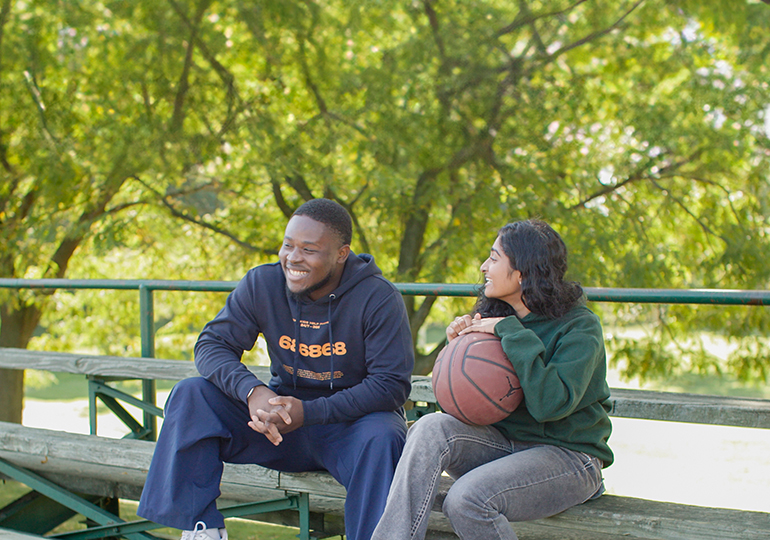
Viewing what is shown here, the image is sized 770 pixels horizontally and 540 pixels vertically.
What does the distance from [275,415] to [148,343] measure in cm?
229

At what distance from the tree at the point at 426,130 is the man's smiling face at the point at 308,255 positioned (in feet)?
13.6

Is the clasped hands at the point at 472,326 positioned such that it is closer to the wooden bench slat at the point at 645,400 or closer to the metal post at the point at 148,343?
the wooden bench slat at the point at 645,400

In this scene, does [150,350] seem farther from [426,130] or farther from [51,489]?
[426,130]

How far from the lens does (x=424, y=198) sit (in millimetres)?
7195

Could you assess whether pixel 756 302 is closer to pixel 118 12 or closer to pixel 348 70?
pixel 348 70

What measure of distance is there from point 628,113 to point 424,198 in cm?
242

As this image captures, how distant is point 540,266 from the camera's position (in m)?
2.43

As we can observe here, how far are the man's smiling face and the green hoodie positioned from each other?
0.77 metres

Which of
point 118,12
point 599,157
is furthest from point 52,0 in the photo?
point 599,157

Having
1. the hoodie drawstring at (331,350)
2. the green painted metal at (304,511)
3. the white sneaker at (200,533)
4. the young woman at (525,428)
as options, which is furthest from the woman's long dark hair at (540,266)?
the white sneaker at (200,533)

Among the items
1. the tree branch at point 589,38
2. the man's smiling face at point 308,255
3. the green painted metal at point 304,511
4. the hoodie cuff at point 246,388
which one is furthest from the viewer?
the tree branch at point 589,38

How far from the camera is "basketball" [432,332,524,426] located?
7.52 feet

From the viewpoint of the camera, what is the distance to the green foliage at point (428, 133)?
7191 mm

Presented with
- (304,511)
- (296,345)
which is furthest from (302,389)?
(304,511)
